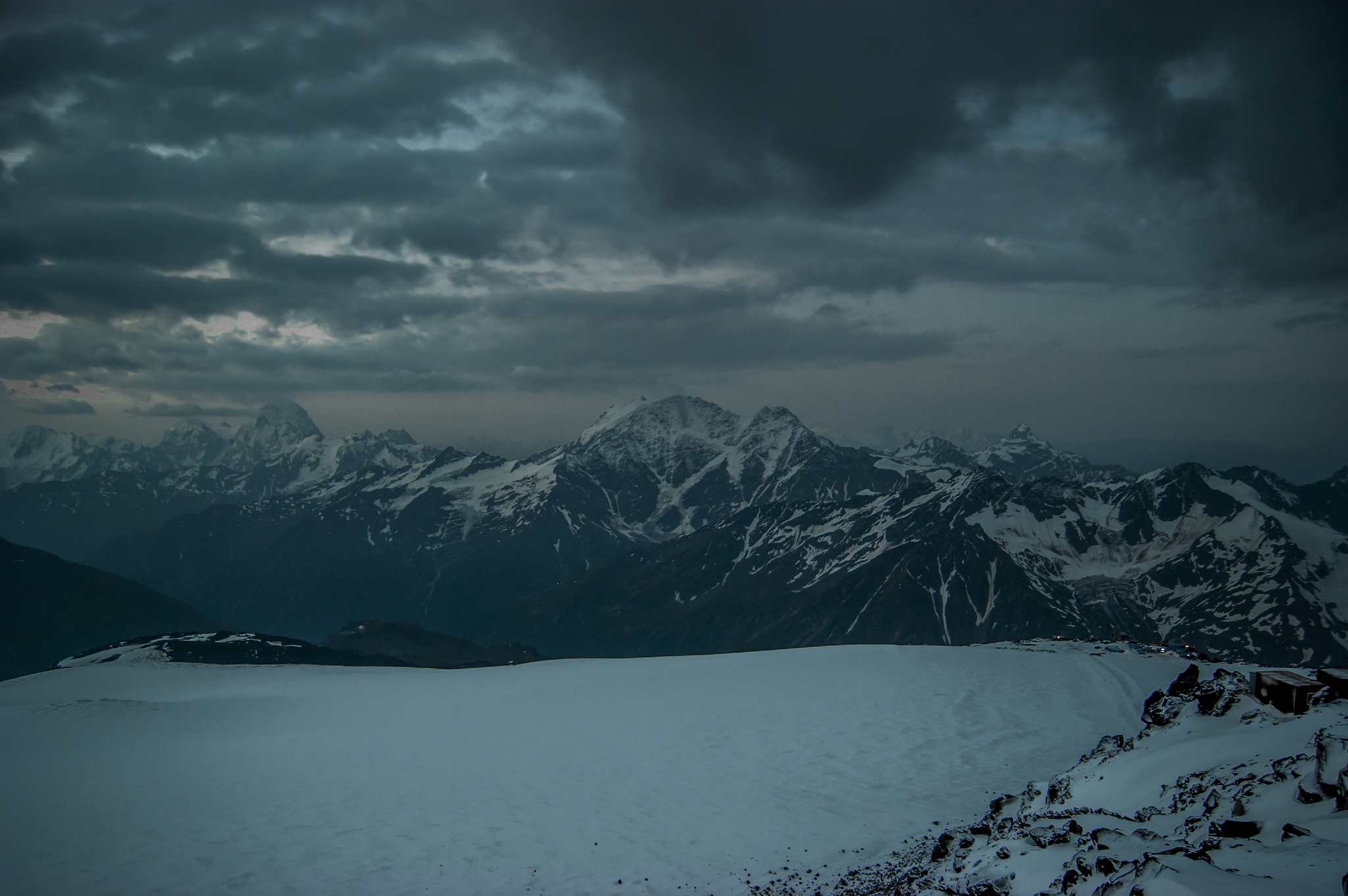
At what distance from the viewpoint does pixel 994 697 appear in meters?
40.5

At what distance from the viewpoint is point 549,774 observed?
102ft

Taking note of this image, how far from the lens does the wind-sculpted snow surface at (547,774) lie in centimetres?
2347

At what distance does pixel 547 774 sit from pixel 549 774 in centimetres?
8

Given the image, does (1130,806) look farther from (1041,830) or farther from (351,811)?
(351,811)

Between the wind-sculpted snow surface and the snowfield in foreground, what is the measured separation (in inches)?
4.8

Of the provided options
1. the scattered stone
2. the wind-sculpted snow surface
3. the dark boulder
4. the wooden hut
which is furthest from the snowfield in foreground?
the dark boulder

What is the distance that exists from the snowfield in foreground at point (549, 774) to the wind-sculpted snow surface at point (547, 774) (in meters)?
0.12

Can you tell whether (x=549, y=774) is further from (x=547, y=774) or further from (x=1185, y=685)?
(x=1185, y=685)

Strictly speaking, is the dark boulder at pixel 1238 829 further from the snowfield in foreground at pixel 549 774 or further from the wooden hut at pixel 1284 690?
the snowfield in foreground at pixel 549 774

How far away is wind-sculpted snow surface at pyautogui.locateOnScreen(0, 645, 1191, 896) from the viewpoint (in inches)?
924

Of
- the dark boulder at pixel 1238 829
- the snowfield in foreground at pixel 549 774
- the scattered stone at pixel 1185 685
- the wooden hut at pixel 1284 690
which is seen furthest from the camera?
the scattered stone at pixel 1185 685

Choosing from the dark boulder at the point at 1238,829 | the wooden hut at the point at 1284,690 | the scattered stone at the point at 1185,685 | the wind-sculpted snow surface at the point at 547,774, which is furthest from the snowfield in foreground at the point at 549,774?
the dark boulder at the point at 1238,829

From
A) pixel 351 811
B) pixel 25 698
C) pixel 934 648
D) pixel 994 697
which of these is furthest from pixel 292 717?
pixel 934 648

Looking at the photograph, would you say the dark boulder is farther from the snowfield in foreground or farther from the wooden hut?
the snowfield in foreground
